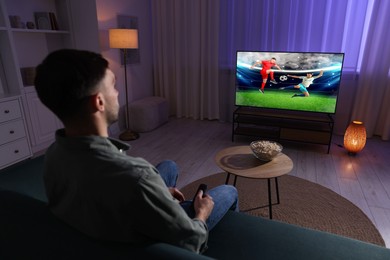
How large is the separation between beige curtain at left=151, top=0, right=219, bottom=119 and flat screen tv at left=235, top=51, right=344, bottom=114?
0.87 meters

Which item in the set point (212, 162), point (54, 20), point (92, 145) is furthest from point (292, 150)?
point (54, 20)

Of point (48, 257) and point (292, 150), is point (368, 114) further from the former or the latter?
point (48, 257)

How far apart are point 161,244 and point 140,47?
4.05 m

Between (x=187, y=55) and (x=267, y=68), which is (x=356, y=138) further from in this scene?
(x=187, y=55)

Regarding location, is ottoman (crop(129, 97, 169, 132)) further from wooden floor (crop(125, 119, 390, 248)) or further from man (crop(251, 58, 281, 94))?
man (crop(251, 58, 281, 94))

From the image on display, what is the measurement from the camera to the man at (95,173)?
2.53ft

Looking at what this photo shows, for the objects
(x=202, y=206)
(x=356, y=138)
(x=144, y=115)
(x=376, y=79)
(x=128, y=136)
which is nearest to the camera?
(x=202, y=206)

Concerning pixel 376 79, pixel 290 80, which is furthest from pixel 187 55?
pixel 376 79

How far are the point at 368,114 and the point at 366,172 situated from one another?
123cm

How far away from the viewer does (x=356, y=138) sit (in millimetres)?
3033

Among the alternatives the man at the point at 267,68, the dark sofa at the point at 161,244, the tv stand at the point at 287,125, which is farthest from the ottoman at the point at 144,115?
the dark sofa at the point at 161,244

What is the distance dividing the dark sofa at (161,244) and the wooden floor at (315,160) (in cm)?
90

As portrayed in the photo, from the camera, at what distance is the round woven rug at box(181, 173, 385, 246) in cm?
194

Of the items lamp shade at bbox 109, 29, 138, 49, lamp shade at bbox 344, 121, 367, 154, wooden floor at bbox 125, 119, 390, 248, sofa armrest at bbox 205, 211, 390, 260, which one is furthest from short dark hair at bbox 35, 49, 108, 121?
lamp shade at bbox 344, 121, 367, 154
